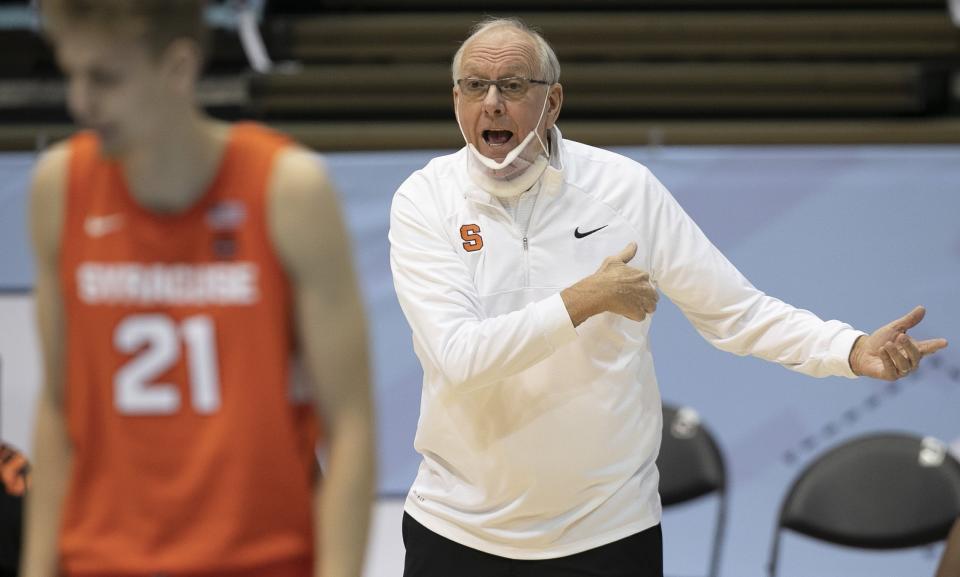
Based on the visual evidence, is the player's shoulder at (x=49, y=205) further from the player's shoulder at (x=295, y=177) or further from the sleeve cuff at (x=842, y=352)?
the sleeve cuff at (x=842, y=352)

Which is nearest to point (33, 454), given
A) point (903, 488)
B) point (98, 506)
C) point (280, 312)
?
point (98, 506)

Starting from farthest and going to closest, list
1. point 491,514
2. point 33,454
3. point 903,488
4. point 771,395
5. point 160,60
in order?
point 771,395, point 903,488, point 491,514, point 33,454, point 160,60

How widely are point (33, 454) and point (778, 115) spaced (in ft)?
17.1

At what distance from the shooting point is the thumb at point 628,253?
3012 millimetres

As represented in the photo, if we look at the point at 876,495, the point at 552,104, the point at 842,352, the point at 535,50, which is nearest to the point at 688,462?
the point at 876,495

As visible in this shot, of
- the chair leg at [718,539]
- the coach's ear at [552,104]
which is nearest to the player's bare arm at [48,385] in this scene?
the coach's ear at [552,104]

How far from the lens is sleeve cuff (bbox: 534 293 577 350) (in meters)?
2.90

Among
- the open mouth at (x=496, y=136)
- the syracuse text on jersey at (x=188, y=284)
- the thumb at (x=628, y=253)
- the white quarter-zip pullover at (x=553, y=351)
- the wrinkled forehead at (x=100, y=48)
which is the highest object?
the wrinkled forehead at (x=100, y=48)

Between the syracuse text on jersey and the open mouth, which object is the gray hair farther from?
the syracuse text on jersey

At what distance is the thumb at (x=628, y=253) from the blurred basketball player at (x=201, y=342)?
1366 millimetres

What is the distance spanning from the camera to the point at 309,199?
1.69 meters

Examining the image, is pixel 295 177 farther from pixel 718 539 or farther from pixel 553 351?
pixel 718 539

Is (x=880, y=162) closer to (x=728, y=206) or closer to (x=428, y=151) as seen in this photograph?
(x=728, y=206)

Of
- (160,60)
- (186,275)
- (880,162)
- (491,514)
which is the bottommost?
(491,514)
